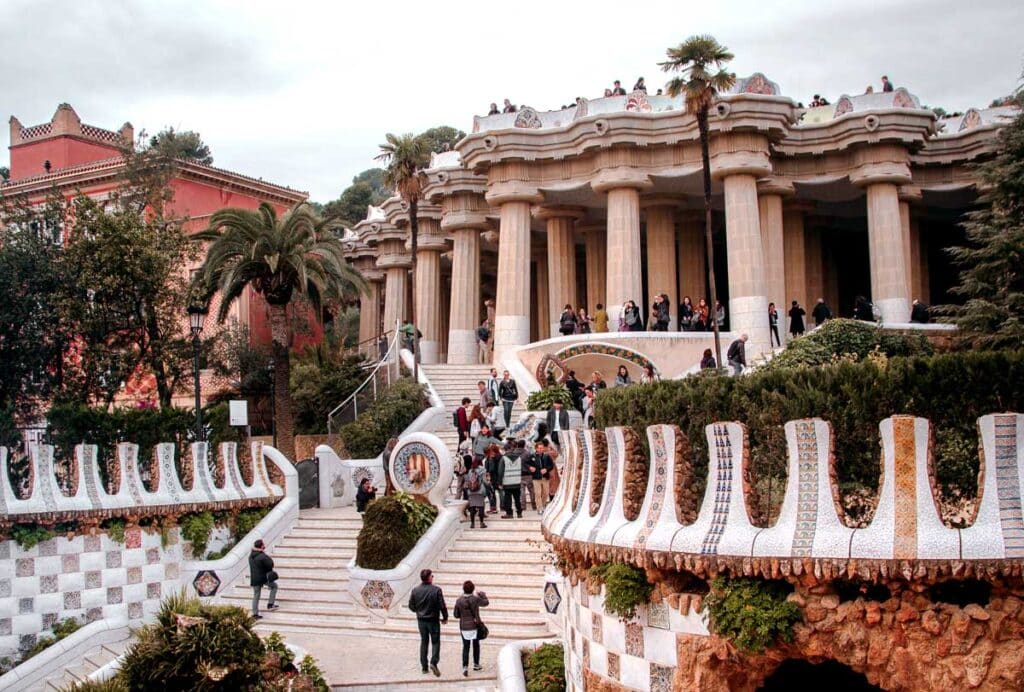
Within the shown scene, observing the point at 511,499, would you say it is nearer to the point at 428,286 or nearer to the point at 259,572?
the point at 259,572

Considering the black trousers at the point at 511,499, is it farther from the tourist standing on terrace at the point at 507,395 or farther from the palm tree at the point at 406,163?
the palm tree at the point at 406,163

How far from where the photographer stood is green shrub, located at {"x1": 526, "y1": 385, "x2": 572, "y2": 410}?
28.2 m

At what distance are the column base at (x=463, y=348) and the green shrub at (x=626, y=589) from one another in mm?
28762

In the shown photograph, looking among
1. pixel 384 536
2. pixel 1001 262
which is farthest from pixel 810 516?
pixel 1001 262

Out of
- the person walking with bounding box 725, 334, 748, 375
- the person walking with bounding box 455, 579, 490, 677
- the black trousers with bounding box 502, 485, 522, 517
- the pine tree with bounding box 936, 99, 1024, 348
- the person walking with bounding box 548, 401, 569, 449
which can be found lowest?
the person walking with bounding box 455, 579, 490, 677

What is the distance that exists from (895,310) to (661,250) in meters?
7.61

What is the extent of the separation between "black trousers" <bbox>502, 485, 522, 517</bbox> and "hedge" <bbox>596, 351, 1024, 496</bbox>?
31.7 ft

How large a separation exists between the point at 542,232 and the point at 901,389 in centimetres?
3451

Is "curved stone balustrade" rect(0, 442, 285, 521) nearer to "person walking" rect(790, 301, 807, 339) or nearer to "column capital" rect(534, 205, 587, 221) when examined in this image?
"person walking" rect(790, 301, 807, 339)

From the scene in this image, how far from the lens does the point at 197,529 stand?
74.4 feet

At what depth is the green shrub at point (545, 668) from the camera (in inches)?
602

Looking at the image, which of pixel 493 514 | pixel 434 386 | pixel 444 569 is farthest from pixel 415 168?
pixel 444 569

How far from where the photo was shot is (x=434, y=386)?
35250mm

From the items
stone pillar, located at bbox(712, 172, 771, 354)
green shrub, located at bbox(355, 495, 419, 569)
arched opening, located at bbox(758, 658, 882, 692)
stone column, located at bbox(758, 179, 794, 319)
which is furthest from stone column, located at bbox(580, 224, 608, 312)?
arched opening, located at bbox(758, 658, 882, 692)
